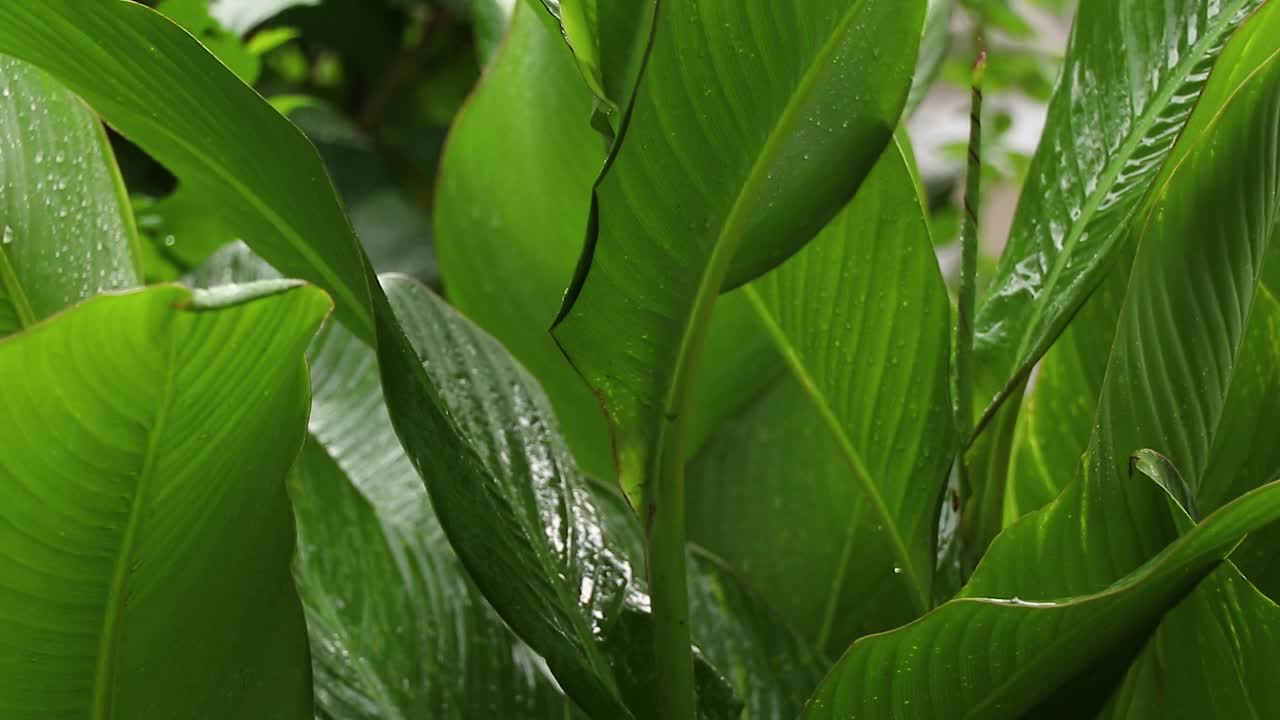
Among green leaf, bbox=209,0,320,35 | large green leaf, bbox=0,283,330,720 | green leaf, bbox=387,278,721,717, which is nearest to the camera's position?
large green leaf, bbox=0,283,330,720

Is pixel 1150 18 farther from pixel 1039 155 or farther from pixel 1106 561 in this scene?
pixel 1106 561

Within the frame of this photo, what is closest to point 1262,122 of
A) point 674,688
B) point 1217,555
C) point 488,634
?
point 1217,555

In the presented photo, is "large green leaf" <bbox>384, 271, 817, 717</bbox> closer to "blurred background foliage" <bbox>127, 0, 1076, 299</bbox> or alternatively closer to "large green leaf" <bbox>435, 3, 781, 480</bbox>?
"large green leaf" <bbox>435, 3, 781, 480</bbox>

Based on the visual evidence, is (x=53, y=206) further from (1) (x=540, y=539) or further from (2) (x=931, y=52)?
(2) (x=931, y=52)

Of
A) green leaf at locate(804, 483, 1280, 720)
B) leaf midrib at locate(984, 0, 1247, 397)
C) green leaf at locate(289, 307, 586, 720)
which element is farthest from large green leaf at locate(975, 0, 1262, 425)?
green leaf at locate(289, 307, 586, 720)

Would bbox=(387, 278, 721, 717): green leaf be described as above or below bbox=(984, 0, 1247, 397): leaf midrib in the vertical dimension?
below
